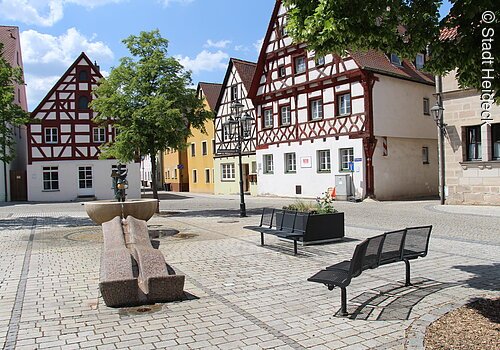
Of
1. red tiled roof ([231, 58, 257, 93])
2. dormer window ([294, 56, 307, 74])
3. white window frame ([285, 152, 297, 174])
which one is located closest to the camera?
dormer window ([294, 56, 307, 74])

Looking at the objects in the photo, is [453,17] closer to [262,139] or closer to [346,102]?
[346,102]

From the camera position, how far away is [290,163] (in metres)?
29.0

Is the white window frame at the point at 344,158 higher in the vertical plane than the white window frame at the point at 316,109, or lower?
lower

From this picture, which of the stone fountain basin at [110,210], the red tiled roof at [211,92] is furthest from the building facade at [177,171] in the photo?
the stone fountain basin at [110,210]

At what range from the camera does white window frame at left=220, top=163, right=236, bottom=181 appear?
36.4m

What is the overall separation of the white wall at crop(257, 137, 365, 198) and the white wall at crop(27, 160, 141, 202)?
11258 mm

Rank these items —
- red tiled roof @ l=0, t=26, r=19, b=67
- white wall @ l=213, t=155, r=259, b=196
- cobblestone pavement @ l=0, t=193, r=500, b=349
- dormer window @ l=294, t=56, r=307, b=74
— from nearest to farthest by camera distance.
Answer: cobblestone pavement @ l=0, t=193, r=500, b=349, dormer window @ l=294, t=56, r=307, b=74, white wall @ l=213, t=155, r=259, b=196, red tiled roof @ l=0, t=26, r=19, b=67

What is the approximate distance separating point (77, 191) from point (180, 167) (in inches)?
511

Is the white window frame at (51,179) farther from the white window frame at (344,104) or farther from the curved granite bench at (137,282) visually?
the curved granite bench at (137,282)

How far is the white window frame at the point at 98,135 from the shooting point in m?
35.5

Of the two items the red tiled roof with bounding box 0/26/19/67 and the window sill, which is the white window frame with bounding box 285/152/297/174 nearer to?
the window sill

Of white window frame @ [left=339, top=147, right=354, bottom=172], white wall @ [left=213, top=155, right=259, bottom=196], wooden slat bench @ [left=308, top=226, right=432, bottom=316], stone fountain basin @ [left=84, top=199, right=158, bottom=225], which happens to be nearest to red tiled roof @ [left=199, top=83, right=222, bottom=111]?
white wall @ [left=213, top=155, right=259, bottom=196]

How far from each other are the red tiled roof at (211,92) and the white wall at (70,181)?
30.9ft

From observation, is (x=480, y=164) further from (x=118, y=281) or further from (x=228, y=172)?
(x=228, y=172)
